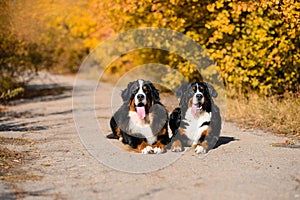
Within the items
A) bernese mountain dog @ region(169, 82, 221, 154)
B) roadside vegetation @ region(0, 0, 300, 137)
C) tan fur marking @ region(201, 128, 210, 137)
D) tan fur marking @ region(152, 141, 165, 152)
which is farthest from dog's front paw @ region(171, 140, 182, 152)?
roadside vegetation @ region(0, 0, 300, 137)

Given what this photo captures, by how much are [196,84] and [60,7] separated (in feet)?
65.5

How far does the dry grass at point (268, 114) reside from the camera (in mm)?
9365

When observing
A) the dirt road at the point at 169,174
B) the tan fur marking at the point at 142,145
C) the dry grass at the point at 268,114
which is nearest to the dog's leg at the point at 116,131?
the dirt road at the point at 169,174

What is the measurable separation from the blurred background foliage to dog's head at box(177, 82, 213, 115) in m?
3.48

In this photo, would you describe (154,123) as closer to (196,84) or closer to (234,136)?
(196,84)

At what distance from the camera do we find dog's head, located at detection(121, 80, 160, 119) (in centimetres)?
716

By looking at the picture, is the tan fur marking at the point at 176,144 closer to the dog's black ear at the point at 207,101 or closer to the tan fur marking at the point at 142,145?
the tan fur marking at the point at 142,145

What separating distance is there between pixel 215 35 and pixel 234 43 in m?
0.63

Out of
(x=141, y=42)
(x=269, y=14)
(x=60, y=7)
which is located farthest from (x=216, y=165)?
(x=60, y=7)

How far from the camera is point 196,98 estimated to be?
23.4 ft

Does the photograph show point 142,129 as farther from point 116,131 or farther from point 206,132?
point 116,131

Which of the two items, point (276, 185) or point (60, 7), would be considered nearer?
point (276, 185)

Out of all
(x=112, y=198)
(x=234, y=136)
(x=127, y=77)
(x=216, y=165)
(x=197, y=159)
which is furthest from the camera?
(x=127, y=77)

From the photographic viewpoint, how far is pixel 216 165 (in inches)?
249
